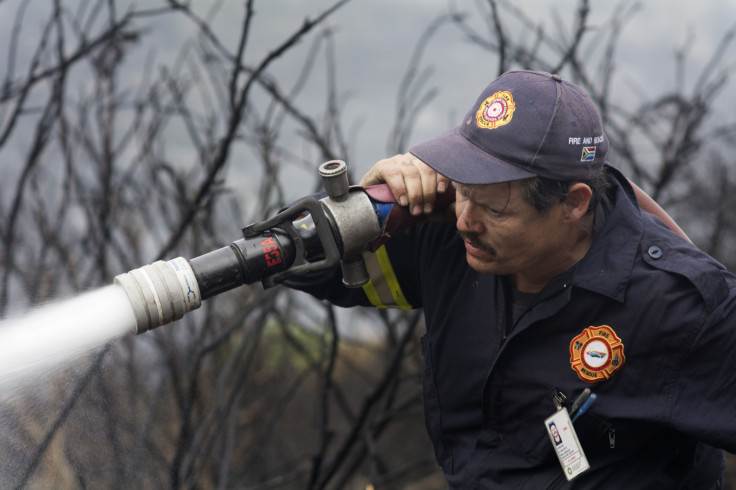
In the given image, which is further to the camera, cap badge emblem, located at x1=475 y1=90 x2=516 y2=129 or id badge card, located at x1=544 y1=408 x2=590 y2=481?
cap badge emblem, located at x1=475 y1=90 x2=516 y2=129

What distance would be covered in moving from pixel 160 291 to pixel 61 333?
1.23 ft

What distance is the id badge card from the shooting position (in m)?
2.31

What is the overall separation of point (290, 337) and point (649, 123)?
8.78 feet

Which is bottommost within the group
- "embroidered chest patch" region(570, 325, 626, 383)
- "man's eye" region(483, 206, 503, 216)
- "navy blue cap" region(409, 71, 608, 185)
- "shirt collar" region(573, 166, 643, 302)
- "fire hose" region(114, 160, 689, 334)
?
"embroidered chest patch" region(570, 325, 626, 383)

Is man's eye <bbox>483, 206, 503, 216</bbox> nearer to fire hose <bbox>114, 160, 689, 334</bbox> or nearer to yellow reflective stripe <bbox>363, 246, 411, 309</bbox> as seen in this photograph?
fire hose <bbox>114, 160, 689, 334</bbox>

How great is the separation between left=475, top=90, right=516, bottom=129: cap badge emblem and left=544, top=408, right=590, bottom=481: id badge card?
35.1 inches

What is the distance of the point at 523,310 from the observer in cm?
258

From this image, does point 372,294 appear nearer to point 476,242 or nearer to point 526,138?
point 476,242

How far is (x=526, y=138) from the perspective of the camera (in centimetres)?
237

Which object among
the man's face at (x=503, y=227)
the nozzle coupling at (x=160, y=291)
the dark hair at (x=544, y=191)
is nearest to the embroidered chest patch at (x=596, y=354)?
the man's face at (x=503, y=227)

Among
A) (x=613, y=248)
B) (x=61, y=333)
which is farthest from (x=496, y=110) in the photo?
(x=61, y=333)

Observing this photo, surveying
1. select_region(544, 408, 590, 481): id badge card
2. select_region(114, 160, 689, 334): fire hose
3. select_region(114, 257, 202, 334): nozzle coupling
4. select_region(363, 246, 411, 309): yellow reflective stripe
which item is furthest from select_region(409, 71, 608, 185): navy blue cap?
select_region(114, 257, 202, 334): nozzle coupling

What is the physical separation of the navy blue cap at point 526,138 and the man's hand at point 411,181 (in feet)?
0.28

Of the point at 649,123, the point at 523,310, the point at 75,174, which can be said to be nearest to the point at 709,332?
the point at 523,310
